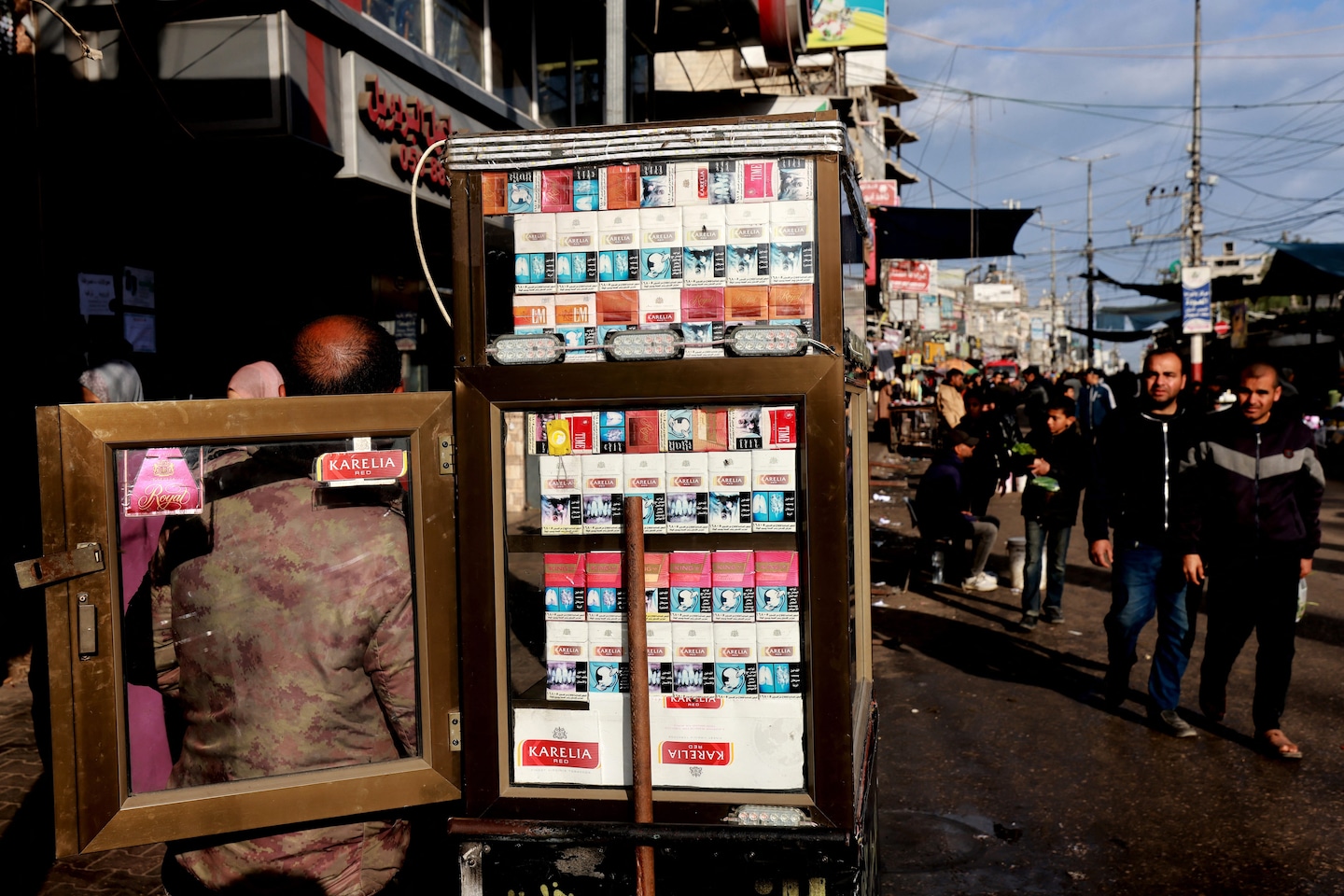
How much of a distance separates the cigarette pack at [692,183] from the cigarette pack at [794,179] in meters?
0.17

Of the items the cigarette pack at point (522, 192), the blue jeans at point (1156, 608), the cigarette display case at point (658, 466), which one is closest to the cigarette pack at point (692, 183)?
the cigarette display case at point (658, 466)

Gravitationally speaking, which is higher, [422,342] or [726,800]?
[422,342]

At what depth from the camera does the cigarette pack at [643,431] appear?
2.39m

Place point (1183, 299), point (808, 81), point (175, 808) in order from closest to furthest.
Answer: point (175, 808)
point (1183, 299)
point (808, 81)

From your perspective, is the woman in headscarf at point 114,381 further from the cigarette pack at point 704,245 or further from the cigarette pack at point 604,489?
the cigarette pack at point 704,245

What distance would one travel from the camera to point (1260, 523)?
5.27 meters

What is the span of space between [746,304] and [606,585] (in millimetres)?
766

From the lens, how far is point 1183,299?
17234 millimetres

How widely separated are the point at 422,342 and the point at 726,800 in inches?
385

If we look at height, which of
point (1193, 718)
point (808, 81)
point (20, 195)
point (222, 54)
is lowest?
point (1193, 718)

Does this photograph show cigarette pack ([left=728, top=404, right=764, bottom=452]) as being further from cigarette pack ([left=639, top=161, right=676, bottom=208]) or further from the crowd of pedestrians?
the crowd of pedestrians

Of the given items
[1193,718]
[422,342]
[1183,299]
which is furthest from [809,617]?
[1183,299]

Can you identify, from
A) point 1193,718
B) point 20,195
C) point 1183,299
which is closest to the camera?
point 1193,718

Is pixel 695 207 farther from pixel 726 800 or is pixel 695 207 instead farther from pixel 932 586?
pixel 932 586
